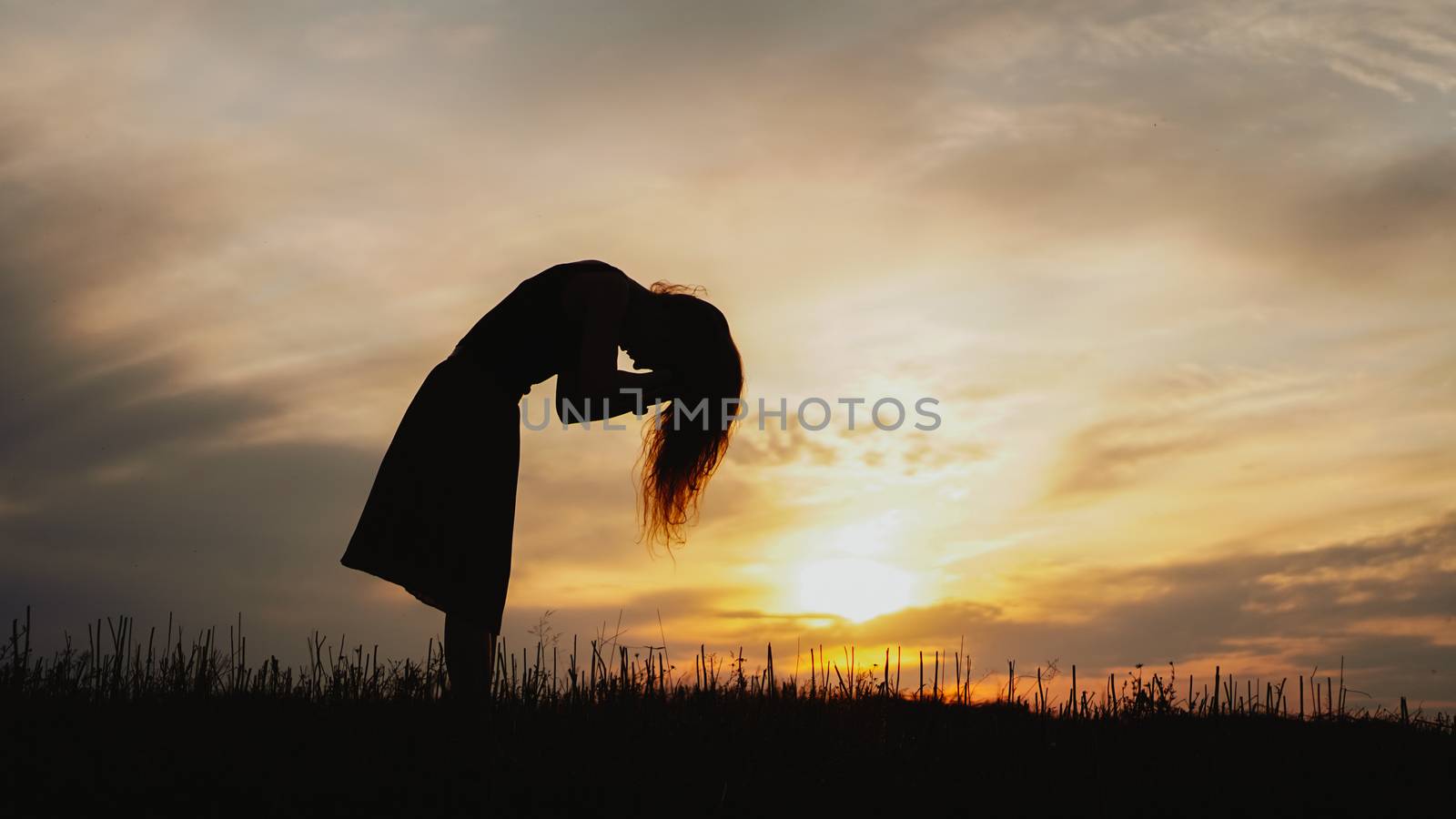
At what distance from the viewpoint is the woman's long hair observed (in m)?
5.27

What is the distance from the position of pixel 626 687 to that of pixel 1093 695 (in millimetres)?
2944

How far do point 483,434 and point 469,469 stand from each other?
0.17m

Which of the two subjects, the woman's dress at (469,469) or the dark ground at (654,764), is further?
the woman's dress at (469,469)

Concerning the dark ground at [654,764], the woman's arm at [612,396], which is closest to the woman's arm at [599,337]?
the woman's arm at [612,396]

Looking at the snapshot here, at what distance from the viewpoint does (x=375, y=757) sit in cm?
473

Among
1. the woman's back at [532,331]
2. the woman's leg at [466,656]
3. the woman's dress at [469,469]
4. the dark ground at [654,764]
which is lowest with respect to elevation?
the dark ground at [654,764]

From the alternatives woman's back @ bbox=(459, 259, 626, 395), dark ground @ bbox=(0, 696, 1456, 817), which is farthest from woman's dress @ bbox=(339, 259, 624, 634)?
dark ground @ bbox=(0, 696, 1456, 817)

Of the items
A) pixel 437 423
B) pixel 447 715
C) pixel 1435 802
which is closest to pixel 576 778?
pixel 447 715

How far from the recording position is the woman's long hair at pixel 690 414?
527cm

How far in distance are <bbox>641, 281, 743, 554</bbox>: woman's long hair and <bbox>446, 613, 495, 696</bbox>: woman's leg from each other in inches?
49.4

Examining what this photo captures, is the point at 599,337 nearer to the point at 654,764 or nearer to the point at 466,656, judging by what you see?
the point at 466,656

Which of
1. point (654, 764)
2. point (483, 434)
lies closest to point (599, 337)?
point (483, 434)

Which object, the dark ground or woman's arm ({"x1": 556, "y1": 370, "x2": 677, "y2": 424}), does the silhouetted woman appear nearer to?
woman's arm ({"x1": 556, "y1": 370, "x2": 677, "y2": 424})

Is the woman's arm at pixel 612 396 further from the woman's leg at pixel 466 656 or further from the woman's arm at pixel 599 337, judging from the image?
the woman's leg at pixel 466 656
